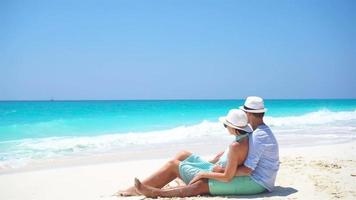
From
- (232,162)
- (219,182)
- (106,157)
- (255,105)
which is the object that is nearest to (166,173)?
(219,182)

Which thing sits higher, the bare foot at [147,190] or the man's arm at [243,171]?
the man's arm at [243,171]

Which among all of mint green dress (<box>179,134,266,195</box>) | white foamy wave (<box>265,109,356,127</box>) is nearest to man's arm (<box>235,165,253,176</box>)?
mint green dress (<box>179,134,266,195</box>)

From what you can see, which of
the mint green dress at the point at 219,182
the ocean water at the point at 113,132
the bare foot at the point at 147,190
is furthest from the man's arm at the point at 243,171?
the ocean water at the point at 113,132

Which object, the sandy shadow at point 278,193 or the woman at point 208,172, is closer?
the woman at point 208,172

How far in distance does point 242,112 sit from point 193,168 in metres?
0.99

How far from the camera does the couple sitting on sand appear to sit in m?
4.68

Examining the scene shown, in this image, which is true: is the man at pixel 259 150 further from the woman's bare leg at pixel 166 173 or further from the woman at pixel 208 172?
the woman's bare leg at pixel 166 173

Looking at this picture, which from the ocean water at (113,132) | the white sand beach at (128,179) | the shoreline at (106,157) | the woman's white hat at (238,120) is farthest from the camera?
the ocean water at (113,132)

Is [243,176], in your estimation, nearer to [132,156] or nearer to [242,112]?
[242,112]

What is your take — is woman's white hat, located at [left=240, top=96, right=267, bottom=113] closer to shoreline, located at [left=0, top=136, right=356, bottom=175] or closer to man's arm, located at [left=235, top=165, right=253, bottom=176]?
man's arm, located at [left=235, top=165, right=253, bottom=176]

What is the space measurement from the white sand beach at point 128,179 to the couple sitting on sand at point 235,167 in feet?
0.62

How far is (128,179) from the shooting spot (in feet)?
21.9

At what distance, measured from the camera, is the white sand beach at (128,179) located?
530cm

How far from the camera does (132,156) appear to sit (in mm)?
9797
